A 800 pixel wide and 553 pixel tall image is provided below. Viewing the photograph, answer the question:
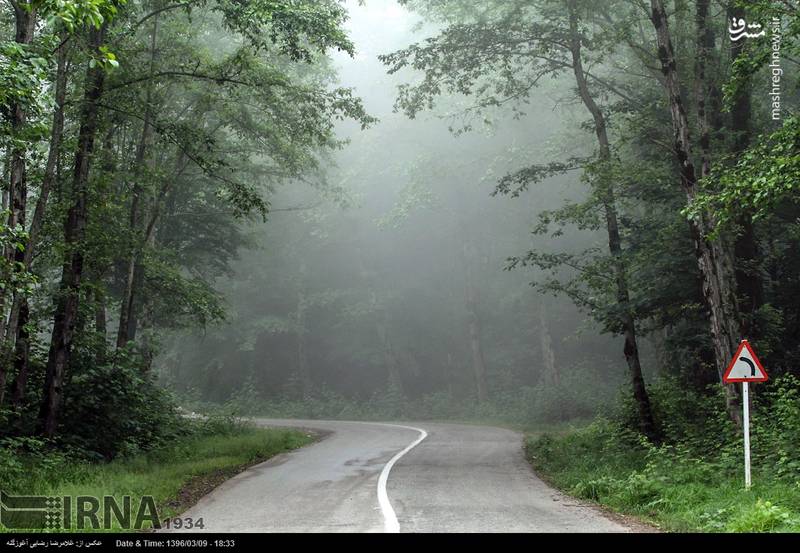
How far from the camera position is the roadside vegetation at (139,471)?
33.3 feet

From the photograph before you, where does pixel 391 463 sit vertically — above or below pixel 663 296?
below

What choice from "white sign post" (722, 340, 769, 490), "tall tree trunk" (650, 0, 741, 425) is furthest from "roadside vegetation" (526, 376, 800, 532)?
"tall tree trunk" (650, 0, 741, 425)

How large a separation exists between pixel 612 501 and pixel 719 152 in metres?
11.3

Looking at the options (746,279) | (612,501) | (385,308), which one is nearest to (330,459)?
(612,501)

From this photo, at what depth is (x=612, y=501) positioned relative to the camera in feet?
35.4

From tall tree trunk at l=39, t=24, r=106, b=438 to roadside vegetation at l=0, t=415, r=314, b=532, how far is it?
977 mm

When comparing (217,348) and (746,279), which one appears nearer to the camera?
(746,279)

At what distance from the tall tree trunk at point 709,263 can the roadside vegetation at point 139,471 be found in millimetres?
10459

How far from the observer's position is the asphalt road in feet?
27.8

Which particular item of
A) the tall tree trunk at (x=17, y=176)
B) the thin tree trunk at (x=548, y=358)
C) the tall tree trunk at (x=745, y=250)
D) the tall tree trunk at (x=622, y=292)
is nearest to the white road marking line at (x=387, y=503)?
the tall tree trunk at (x=622, y=292)

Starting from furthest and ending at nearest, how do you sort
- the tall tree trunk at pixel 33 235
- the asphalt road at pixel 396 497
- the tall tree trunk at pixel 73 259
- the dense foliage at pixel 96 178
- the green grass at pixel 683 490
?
the tall tree trunk at pixel 73 259 → the tall tree trunk at pixel 33 235 → the dense foliage at pixel 96 178 → the asphalt road at pixel 396 497 → the green grass at pixel 683 490

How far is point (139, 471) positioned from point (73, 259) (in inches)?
179

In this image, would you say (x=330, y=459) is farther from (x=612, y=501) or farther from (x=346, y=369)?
(x=346, y=369)

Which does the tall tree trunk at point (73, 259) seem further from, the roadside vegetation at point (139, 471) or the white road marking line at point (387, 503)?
the white road marking line at point (387, 503)
